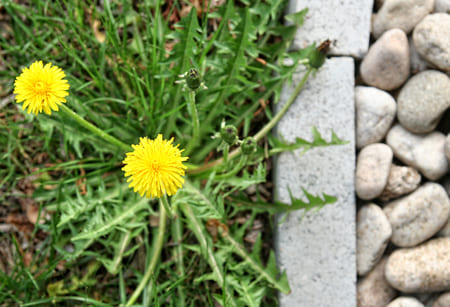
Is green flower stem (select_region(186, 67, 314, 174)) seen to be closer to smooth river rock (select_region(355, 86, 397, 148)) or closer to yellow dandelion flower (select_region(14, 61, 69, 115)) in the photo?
smooth river rock (select_region(355, 86, 397, 148))

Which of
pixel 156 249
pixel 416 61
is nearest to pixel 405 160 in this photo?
pixel 416 61

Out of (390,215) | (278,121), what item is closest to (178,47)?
(278,121)

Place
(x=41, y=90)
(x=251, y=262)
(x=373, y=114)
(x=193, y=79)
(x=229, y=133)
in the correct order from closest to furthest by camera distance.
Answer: (x=41, y=90) → (x=193, y=79) → (x=229, y=133) → (x=251, y=262) → (x=373, y=114)

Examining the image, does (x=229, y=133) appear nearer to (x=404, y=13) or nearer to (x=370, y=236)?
(x=370, y=236)

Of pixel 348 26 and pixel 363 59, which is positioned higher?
pixel 348 26

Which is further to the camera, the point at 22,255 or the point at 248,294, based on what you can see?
the point at 22,255

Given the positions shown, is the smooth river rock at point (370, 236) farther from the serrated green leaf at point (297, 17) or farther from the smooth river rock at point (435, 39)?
the serrated green leaf at point (297, 17)

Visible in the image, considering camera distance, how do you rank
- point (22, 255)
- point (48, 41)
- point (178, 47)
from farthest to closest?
point (48, 41) < point (22, 255) < point (178, 47)

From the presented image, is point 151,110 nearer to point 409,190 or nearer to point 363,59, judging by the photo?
point 363,59
